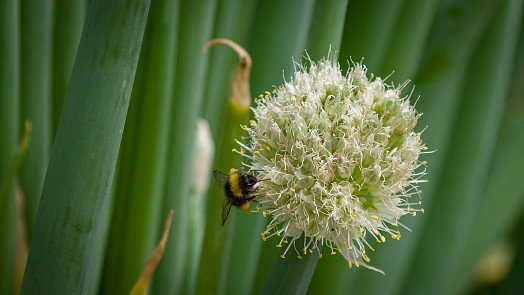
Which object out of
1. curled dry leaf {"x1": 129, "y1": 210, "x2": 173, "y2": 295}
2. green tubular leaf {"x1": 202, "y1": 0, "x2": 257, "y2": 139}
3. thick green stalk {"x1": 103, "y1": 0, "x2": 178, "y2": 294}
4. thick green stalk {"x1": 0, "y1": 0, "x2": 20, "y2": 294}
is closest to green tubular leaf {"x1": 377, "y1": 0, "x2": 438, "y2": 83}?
green tubular leaf {"x1": 202, "y1": 0, "x2": 257, "y2": 139}

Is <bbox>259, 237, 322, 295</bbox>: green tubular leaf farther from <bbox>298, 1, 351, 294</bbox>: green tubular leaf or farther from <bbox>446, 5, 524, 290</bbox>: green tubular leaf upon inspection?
<bbox>446, 5, 524, 290</bbox>: green tubular leaf

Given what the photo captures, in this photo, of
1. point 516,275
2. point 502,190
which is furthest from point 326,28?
point 516,275

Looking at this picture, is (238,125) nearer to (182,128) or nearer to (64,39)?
(182,128)

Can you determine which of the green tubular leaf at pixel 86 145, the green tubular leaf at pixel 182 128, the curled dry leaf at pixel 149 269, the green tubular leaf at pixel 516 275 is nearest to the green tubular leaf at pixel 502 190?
the green tubular leaf at pixel 516 275

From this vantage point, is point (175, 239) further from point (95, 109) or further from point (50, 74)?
point (95, 109)

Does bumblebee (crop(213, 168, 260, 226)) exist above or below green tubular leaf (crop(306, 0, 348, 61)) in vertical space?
below
